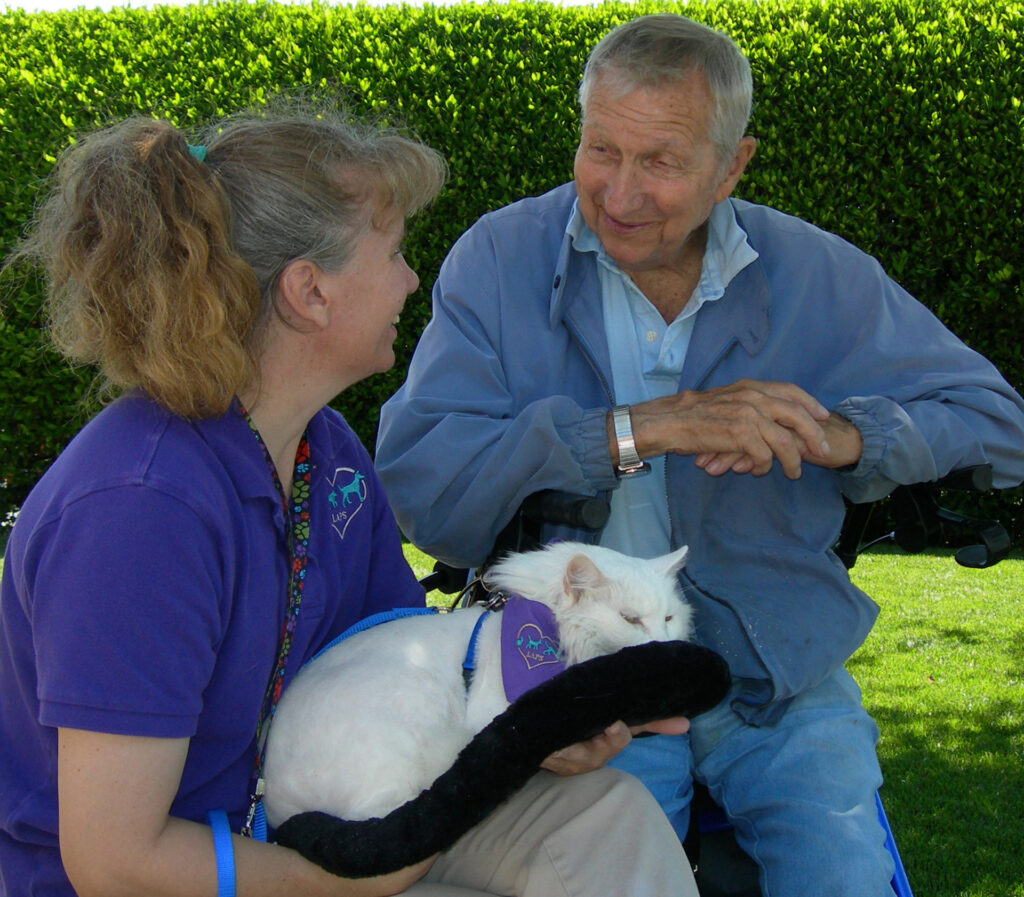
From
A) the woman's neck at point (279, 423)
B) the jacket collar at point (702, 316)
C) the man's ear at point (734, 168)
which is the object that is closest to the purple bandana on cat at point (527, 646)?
the woman's neck at point (279, 423)

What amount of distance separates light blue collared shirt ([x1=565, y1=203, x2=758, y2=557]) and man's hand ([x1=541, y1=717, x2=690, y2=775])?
0.78 meters

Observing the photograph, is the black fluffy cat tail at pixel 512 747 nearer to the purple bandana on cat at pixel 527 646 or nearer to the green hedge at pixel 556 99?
the purple bandana on cat at pixel 527 646

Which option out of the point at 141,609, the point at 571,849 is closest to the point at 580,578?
the point at 571,849

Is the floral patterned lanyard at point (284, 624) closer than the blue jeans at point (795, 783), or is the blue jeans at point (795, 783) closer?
the floral patterned lanyard at point (284, 624)

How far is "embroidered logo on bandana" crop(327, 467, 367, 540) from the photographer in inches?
76.9

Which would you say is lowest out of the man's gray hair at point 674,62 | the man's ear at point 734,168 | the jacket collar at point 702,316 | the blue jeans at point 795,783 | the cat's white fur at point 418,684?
the blue jeans at point 795,783

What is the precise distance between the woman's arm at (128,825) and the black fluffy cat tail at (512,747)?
14 cm

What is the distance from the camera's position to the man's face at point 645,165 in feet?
8.01

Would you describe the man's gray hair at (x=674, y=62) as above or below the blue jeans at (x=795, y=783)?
above

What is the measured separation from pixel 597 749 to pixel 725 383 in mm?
1042

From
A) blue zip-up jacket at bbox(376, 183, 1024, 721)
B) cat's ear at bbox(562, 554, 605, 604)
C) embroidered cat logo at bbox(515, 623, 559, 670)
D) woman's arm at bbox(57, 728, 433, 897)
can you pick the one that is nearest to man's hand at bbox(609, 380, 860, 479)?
blue zip-up jacket at bbox(376, 183, 1024, 721)

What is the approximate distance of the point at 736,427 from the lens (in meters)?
2.12

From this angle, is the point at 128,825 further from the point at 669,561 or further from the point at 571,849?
the point at 669,561

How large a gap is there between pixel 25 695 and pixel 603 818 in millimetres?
914
